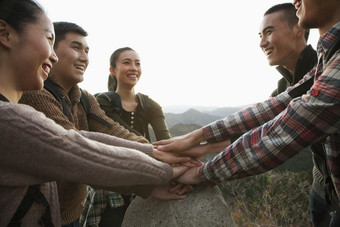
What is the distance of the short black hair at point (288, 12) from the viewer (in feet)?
10.6

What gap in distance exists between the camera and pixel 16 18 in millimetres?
1295

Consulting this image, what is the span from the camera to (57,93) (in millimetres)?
1896

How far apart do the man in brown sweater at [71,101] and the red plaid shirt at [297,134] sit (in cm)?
53

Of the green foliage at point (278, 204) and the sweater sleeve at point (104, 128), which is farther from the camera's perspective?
the green foliage at point (278, 204)

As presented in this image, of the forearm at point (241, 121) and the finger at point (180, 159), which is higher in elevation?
the forearm at point (241, 121)

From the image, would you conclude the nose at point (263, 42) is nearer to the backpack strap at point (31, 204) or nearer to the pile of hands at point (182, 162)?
the pile of hands at point (182, 162)

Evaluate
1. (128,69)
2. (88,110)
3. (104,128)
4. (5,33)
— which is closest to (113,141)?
(104,128)

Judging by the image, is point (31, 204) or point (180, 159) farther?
point (180, 159)

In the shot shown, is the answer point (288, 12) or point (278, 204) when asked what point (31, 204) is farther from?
point (278, 204)

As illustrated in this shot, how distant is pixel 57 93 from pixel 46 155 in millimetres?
980

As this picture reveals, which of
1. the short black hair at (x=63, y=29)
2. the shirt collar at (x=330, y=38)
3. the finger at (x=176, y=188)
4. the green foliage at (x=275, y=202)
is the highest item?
the shirt collar at (x=330, y=38)

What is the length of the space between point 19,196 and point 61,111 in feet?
2.78

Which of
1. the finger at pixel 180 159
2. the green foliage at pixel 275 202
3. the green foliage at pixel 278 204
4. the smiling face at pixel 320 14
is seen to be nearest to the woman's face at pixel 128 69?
the finger at pixel 180 159

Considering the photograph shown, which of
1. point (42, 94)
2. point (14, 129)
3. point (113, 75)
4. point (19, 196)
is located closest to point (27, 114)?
point (14, 129)
